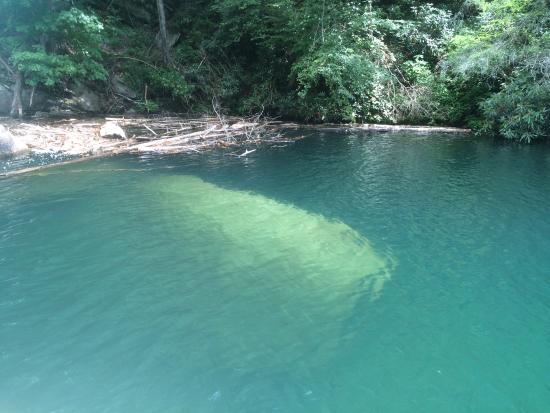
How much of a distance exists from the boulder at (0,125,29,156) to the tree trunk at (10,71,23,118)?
364cm

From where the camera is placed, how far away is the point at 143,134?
54.3 ft

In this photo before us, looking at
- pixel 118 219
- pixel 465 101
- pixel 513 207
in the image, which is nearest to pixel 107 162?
pixel 118 219

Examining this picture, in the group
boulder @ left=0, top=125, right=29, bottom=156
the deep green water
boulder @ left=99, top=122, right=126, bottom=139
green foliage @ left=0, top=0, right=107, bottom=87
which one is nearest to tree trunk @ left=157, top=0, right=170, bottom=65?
green foliage @ left=0, top=0, right=107, bottom=87

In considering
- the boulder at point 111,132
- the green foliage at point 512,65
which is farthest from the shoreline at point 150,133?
the green foliage at point 512,65

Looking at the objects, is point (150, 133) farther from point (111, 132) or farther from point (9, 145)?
point (9, 145)

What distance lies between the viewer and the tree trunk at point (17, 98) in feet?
55.1

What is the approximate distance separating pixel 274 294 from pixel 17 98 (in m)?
15.5

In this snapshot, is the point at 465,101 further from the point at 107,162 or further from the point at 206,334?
the point at 206,334

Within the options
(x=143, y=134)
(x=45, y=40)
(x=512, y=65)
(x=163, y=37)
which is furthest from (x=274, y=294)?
(x=163, y=37)

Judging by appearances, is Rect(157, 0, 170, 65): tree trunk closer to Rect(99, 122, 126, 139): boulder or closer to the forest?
the forest

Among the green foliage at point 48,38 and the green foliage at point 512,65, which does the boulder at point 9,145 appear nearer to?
the green foliage at point 48,38

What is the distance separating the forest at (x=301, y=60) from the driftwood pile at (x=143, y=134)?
1861mm

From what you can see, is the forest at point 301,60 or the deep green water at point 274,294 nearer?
the deep green water at point 274,294

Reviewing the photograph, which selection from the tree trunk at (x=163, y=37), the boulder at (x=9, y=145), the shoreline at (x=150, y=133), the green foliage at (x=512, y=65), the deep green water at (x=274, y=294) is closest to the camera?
the deep green water at (x=274, y=294)
